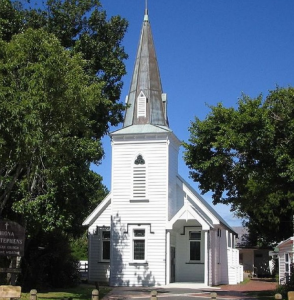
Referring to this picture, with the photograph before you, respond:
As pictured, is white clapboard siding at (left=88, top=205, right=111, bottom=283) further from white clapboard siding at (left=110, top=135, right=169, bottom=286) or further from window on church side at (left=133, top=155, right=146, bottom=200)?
window on church side at (left=133, top=155, right=146, bottom=200)

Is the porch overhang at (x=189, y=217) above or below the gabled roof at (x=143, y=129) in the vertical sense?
below

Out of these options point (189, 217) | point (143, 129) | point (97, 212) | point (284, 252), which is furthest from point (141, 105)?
point (284, 252)

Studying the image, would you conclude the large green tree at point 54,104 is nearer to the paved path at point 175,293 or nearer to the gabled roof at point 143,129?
the gabled roof at point 143,129

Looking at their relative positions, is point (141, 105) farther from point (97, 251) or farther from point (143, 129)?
point (97, 251)

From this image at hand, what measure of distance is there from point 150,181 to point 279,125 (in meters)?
14.6

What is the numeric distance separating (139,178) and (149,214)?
2.17 meters

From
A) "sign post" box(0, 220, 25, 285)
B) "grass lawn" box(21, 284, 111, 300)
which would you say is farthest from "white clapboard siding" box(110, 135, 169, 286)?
"sign post" box(0, 220, 25, 285)

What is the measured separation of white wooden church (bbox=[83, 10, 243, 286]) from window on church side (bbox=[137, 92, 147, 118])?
0.20 ft

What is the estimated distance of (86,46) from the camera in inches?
1155

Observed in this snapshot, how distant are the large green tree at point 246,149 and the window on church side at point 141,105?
1209 cm

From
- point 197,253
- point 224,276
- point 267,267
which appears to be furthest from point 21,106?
point 267,267

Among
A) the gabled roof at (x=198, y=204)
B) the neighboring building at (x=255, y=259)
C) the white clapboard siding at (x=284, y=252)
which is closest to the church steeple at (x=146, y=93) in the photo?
the gabled roof at (x=198, y=204)

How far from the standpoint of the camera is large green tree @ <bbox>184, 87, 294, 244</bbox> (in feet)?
62.0

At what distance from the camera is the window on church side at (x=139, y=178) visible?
3306 centimetres
